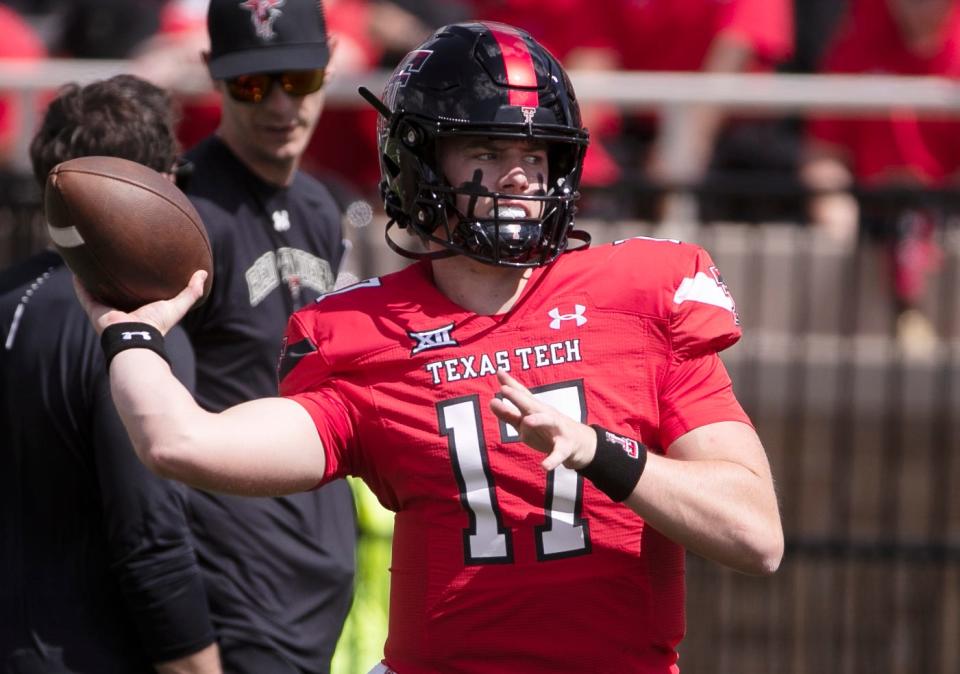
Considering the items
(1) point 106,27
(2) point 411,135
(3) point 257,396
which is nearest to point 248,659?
(3) point 257,396

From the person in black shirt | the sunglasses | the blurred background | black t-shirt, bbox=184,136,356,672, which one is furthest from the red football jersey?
the blurred background

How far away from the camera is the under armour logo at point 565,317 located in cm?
316

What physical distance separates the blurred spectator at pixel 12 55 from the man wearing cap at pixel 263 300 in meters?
3.48

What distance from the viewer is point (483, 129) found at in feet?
10.3

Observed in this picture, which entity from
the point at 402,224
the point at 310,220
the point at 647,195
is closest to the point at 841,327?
the point at 647,195

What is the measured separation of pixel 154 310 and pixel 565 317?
2.67ft

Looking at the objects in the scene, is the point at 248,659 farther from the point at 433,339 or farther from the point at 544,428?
the point at 544,428

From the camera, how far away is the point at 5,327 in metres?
3.65

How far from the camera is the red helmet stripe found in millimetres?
3182

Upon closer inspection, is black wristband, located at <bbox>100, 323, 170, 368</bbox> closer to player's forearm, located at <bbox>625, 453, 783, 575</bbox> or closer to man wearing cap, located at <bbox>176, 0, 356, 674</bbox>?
player's forearm, located at <bbox>625, 453, 783, 575</bbox>

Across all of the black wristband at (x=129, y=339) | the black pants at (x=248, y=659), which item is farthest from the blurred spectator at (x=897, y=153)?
the black wristband at (x=129, y=339)

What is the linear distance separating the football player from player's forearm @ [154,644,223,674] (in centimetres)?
64

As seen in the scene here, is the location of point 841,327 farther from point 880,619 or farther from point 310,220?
point 310,220

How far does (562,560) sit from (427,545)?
0.28 m
